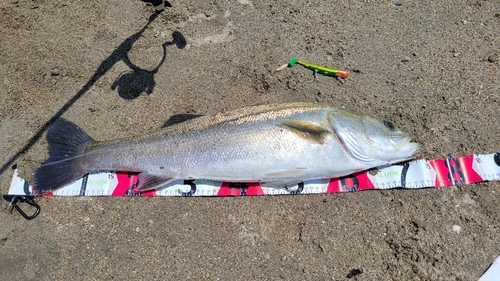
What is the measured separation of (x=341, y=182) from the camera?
3.57m

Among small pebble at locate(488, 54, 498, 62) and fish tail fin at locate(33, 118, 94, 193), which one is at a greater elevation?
small pebble at locate(488, 54, 498, 62)

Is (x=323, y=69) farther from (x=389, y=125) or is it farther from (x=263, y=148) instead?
(x=263, y=148)

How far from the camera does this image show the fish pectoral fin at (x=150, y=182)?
3.46 meters

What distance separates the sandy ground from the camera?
3.32 metres

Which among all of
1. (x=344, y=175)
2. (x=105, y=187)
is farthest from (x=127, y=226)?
(x=344, y=175)

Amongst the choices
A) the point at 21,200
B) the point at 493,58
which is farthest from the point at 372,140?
the point at 21,200

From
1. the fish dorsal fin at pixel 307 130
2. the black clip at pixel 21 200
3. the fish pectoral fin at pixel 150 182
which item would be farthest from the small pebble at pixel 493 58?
the black clip at pixel 21 200

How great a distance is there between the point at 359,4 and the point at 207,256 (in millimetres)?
3926

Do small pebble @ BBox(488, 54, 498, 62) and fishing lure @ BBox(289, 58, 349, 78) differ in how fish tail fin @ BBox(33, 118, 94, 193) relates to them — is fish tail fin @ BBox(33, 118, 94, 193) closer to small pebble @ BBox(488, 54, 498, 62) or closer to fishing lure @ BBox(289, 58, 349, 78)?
fishing lure @ BBox(289, 58, 349, 78)

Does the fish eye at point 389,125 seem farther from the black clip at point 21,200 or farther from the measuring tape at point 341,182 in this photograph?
the black clip at point 21,200

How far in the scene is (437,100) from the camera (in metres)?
3.81

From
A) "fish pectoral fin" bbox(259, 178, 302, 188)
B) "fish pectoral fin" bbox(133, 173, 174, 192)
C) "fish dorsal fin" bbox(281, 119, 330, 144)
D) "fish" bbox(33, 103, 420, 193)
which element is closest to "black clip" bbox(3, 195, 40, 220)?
"fish" bbox(33, 103, 420, 193)

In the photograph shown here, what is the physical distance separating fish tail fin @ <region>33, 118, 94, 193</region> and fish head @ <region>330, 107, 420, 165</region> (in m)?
3.02

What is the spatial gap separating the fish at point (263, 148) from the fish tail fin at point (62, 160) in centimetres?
24
